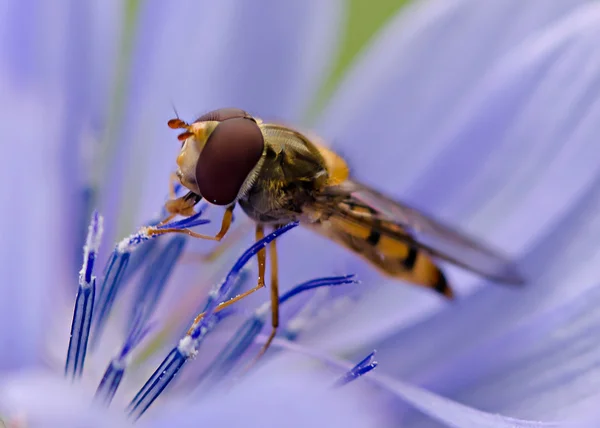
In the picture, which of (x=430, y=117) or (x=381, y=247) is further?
(x=430, y=117)

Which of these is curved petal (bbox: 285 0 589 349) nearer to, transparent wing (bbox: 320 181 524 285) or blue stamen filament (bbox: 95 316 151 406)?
transparent wing (bbox: 320 181 524 285)

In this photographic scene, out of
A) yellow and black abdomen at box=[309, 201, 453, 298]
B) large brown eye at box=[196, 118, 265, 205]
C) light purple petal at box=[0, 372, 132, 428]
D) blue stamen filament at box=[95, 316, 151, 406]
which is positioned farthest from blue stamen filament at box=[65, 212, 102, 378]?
light purple petal at box=[0, 372, 132, 428]

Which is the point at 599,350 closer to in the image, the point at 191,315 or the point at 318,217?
the point at 318,217

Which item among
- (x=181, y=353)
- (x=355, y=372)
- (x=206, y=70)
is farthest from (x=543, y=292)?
(x=206, y=70)

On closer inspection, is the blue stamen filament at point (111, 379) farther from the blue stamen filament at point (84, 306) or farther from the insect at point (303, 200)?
the insect at point (303, 200)

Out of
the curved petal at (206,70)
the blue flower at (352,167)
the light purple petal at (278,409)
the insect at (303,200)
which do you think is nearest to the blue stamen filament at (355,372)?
the blue flower at (352,167)

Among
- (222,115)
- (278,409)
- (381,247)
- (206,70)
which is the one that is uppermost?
(206,70)

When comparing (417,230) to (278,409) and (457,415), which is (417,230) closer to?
(457,415)

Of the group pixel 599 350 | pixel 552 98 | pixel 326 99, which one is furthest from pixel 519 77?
pixel 599 350
